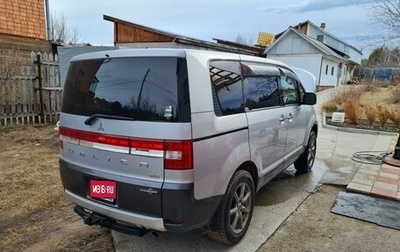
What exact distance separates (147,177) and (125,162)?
0.22 m

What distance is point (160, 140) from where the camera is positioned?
7.52ft

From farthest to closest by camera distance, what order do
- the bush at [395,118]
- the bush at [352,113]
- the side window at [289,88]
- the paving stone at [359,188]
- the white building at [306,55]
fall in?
the white building at [306,55]
the bush at [352,113]
the bush at [395,118]
the paving stone at [359,188]
the side window at [289,88]

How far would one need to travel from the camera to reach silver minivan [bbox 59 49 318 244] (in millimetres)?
2328

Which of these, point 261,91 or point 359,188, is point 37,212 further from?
point 359,188

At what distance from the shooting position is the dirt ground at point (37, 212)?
3.09 metres

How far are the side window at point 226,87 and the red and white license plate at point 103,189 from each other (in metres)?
1.04

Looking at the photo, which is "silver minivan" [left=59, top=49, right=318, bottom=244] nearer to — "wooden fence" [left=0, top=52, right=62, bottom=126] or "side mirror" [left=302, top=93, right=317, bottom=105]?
"side mirror" [left=302, top=93, right=317, bottom=105]

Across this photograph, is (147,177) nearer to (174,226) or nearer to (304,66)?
(174,226)

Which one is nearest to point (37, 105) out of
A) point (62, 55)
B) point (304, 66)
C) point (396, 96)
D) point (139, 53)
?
point (62, 55)

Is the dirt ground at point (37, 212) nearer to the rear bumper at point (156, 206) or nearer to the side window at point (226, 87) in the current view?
the rear bumper at point (156, 206)

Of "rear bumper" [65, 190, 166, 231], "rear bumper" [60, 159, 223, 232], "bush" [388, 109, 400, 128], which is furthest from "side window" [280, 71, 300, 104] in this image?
"bush" [388, 109, 400, 128]

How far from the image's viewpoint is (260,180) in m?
3.48

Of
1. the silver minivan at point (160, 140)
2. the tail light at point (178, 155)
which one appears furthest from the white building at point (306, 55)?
the tail light at point (178, 155)

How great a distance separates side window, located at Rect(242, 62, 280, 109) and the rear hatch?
1043 millimetres
